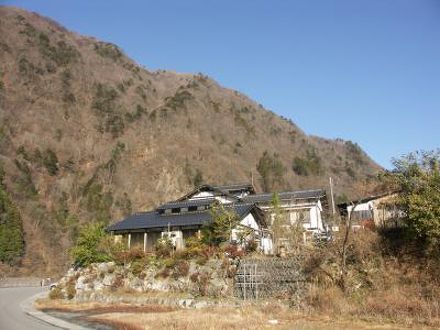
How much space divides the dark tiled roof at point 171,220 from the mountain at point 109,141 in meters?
25.3

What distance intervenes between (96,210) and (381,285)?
58.8 meters

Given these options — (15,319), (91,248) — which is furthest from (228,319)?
(91,248)

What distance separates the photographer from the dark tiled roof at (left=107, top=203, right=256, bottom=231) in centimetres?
3446

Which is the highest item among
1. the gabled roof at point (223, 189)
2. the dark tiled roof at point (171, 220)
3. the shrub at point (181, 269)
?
the gabled roof at point (223, 189)

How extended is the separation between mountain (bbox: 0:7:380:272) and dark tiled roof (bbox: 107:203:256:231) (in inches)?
997

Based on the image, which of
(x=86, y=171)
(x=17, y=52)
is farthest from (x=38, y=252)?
(x=17, y=52)

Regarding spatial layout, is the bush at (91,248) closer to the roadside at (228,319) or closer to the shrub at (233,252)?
the roadside at (228,319)

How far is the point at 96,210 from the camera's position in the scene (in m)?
71.2

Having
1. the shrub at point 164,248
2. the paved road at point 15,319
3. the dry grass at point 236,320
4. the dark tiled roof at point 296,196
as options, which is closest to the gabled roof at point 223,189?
the dark tiled roof at point 296,196

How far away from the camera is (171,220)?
36.2m

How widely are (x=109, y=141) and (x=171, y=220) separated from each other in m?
57.2

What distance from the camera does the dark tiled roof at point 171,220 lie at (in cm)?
3446

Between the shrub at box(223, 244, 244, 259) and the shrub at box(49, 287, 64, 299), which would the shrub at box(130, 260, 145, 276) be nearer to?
the shrub at box(223, 244, 244, 259)

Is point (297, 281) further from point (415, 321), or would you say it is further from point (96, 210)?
point (96, 210)
